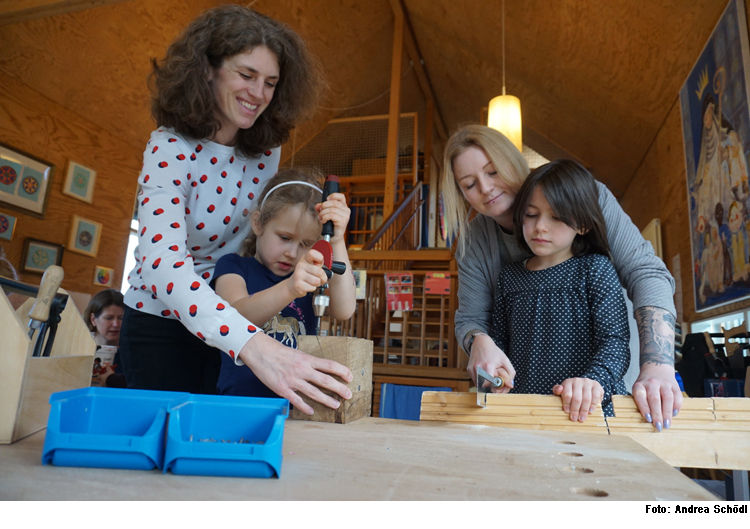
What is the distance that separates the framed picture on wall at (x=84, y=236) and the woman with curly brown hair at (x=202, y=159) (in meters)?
3.68

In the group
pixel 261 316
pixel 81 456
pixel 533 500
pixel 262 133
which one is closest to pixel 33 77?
pixel 262 133

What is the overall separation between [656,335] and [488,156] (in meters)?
0.66

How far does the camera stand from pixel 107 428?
0.59 metres

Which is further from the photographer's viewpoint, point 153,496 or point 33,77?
point 33,77

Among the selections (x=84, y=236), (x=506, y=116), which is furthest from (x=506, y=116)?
(x=84, y=236)

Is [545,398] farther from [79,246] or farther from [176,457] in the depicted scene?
[79,246]

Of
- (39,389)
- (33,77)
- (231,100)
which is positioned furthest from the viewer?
(33,77)

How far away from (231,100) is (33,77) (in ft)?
12.3

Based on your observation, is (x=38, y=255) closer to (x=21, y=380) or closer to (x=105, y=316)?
(x=105, y=316)

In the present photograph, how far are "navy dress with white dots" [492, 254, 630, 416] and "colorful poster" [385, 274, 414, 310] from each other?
2.77 meters

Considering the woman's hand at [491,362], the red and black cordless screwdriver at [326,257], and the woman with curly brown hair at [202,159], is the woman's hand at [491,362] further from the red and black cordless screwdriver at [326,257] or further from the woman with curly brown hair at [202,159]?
the woman with curly brown hair at [202,159]

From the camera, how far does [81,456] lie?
1.62 ft

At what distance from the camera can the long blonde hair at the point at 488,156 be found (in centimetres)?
142

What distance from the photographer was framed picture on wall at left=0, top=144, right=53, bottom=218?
3686mm
